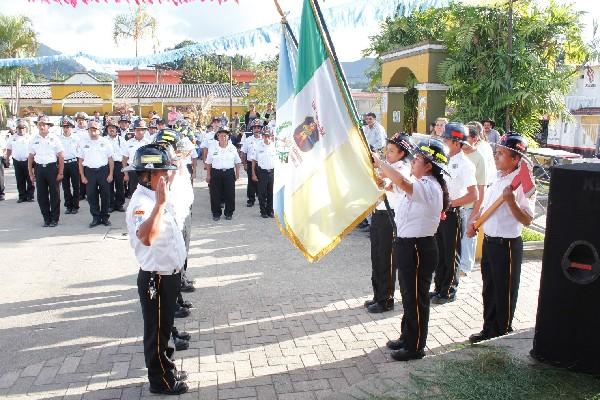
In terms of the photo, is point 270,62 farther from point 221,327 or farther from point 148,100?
point 221,327

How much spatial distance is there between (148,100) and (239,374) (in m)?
38.3

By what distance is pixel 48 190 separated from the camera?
10.2 meters

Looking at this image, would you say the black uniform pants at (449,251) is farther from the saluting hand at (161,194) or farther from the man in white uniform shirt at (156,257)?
the saluting hand at (161,194)

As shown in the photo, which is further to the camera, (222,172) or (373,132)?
(222,172)

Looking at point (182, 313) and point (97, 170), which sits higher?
point (97, 170)

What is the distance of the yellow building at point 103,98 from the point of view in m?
38.9

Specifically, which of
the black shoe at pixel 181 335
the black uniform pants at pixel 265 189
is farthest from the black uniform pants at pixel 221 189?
the black shoe at pixel 181 335

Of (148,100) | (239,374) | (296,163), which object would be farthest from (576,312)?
(148,100)

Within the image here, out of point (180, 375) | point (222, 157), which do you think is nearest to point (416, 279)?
point (180, 375)

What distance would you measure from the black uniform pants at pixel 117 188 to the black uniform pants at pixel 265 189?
9.65ft

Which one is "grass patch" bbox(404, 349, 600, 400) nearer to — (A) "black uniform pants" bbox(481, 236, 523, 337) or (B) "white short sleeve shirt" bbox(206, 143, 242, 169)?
(A) "black uniform pants" bbox(481, 236, 523, 337)

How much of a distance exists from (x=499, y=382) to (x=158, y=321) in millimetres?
2384

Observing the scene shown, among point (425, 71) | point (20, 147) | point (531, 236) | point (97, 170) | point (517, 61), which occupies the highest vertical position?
point (517, 61)

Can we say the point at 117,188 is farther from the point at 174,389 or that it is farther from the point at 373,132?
the point at 174,389
